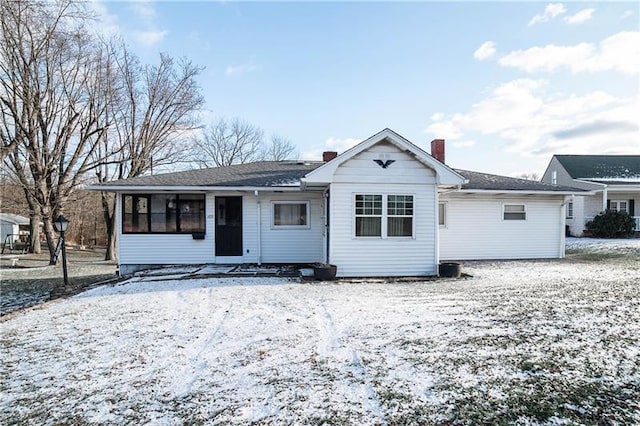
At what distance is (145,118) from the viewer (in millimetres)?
25672

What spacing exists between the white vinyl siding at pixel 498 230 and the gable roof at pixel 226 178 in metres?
6.04

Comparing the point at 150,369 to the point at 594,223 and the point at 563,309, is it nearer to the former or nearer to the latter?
the point at 563,309

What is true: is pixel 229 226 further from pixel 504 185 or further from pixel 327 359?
pixel 504 185

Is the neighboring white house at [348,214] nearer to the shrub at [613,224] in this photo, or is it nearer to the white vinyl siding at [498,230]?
the white vinyl siding at [498,230]

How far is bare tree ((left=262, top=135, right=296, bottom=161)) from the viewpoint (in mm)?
44634

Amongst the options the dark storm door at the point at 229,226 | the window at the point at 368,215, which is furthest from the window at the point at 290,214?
the window at the point at 368,215

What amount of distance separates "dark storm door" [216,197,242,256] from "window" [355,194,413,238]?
4555 mm

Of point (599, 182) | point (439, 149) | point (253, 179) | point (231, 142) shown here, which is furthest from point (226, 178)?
point (231, 142)

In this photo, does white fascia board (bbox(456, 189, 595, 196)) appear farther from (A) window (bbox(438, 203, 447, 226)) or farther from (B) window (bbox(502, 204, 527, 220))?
(A) window (bbox(438, 203, 447, 226))

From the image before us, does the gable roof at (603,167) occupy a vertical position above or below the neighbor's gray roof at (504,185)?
above

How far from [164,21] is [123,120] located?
14118mm

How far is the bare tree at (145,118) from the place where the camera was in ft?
78.7

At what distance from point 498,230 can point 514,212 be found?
945 mm

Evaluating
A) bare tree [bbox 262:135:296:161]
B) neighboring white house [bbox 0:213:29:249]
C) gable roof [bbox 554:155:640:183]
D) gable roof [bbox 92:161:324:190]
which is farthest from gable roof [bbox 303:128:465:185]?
neighboring white house [bbox 0:213:29:249]
